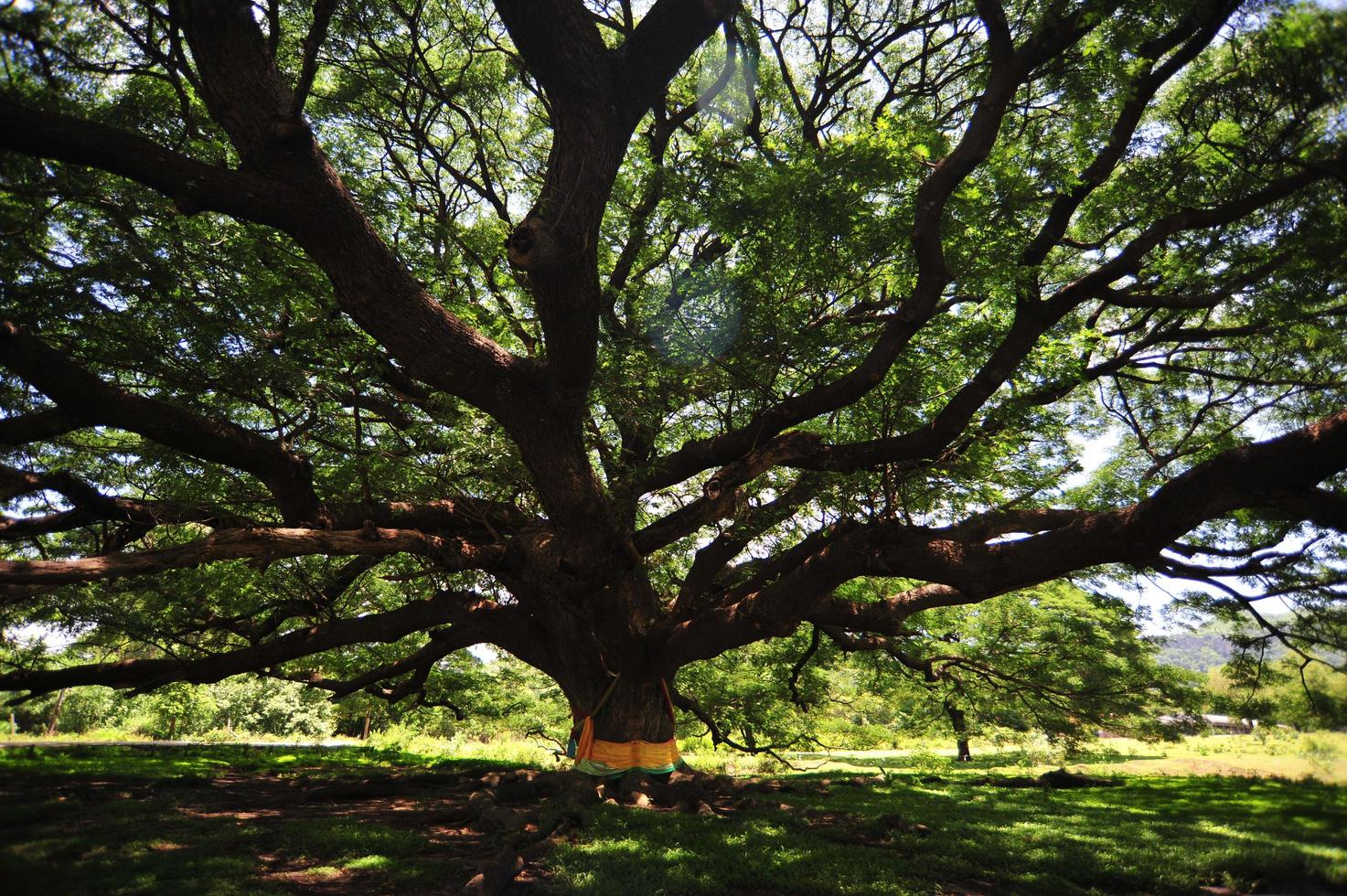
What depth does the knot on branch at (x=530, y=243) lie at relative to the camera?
395cm

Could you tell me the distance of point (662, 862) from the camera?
3977 mm

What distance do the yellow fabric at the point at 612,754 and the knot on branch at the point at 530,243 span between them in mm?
5724

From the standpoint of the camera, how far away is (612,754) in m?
7.66

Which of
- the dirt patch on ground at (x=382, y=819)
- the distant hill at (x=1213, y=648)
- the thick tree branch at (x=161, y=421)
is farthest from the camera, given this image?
the thick tree branch at (x=161, y=421)

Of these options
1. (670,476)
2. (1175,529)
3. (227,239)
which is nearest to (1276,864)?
(1175,529)

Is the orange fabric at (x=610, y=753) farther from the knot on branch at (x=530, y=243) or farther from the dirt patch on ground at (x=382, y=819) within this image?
the knot on branch at (x=530, y=243)

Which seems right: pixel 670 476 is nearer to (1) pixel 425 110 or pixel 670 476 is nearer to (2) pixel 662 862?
(2) pixel 662 862

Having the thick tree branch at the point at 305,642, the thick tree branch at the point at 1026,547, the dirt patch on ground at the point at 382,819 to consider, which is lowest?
the dirt patch on ground at the point at 382,819

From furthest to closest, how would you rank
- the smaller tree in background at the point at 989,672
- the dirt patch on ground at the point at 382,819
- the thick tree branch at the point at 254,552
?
1. the smaller tree in background at the point at 989,672
2. the thick tree branch at the point at 254,552
3. the dirt patch on ground at the point at 382,819

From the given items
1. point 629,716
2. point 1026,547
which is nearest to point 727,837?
point 1026,547

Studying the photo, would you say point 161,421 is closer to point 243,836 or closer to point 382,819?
point 243,836

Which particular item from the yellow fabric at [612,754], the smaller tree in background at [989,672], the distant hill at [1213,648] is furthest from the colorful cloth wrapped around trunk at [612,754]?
the distant hill at [1213,648]

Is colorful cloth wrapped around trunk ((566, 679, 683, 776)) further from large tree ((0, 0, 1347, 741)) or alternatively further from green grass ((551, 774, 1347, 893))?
green grass ((551, 774, 1347, 893))

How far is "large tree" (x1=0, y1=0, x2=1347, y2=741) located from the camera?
362 centimetres
